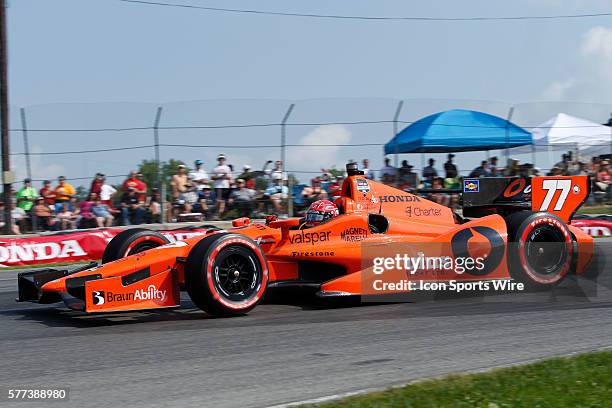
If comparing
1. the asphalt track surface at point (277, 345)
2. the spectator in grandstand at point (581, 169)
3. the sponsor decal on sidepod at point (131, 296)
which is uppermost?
the spectator in grandstand at point (581, 169)

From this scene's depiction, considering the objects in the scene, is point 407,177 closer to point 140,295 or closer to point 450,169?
point 450,169

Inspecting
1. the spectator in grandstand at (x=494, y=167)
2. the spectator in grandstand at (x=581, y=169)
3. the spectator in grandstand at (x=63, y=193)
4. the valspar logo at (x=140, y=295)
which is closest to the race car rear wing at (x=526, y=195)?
the valspar logo at (x=140, y=295)

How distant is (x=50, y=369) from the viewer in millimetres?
5746

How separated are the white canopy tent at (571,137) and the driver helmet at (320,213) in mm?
9994

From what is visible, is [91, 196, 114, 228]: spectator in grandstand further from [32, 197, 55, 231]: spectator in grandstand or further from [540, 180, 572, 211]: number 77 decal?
[540, 180, 572, 211]: number 77 decal

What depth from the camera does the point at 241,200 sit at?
16.1 m

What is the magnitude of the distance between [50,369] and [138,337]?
1220mm

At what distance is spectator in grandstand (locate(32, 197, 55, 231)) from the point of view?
49.0ft

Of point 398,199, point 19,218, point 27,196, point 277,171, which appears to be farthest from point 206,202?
point 398,199

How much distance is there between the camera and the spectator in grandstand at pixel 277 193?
16.3 m

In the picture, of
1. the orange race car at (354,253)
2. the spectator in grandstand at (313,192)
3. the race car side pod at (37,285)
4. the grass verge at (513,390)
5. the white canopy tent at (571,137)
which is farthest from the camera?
the white canopy tent at (571,137)

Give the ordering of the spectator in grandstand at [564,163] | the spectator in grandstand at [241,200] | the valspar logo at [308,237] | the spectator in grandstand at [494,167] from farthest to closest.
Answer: the spectator in grandstand at [564,163] → the spectator in grandstand at [494,167] → the spectator in grandstand at [241,200] → the valspar logo at [308,237]

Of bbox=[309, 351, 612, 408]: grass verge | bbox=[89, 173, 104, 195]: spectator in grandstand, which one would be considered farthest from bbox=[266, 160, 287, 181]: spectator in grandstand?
bbox=[309, 351, 612, 408]: grass verge

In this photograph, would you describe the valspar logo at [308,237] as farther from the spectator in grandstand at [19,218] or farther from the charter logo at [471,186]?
the spectator in grandstand at [19,218]
